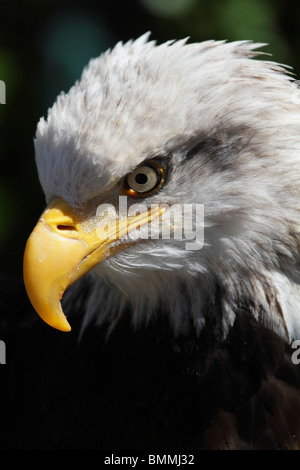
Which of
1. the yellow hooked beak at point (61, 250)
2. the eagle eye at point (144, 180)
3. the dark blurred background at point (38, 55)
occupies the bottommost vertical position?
the yellow hooked beak at point (61, 250)

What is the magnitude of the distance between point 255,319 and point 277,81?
2.39ft

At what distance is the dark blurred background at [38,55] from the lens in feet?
11.8

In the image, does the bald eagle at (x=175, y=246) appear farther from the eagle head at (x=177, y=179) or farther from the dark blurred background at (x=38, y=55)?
the dark blurred background at (x=38, y=55)

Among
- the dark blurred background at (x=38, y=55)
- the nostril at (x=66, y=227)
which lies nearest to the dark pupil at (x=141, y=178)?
the nostril at (x=66, y=227)

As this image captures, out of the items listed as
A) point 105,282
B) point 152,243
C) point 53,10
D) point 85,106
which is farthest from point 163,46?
point 53,10

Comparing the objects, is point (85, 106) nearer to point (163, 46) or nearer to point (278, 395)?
point (163, 46)

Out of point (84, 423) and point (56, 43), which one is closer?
point (84, 423)

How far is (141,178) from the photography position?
1.85 meters

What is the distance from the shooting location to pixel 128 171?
5.93 feet

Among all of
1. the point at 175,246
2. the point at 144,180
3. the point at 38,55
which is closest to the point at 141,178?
the point at 144,180

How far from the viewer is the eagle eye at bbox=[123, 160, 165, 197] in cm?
184

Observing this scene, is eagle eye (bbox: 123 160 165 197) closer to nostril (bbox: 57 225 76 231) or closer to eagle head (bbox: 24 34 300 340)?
eagle head (bbox: 24 34 300 340)

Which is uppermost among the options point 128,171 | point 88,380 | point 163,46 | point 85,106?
point 163,46

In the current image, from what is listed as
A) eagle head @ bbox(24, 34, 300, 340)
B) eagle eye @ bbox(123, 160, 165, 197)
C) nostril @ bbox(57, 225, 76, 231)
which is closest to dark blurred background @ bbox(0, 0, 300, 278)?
eagle head @ bbox(24, 34, 300, 340)
